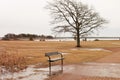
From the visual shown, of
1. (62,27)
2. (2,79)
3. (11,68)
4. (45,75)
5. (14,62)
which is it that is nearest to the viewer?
(2,79)

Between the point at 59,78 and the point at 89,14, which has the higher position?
the point at 89,14

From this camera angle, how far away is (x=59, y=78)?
1333cm

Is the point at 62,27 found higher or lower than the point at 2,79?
higher

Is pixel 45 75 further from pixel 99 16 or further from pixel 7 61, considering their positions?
pixel 99 16

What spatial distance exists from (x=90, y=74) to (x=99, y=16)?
110 ft

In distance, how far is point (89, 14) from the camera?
154ft

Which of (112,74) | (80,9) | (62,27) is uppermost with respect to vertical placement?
(80,9)

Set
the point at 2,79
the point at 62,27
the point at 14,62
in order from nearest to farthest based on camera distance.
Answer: the point at 2,79
the point at 14,62
the point at 62,27

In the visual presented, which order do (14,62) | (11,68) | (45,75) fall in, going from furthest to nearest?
(14,62), (11,68), (45,75)

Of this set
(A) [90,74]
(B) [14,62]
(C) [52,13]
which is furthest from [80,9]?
(A) [90,74]

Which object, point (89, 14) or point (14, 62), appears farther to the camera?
point (89, 14)

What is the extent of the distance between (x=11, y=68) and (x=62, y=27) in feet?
99.7

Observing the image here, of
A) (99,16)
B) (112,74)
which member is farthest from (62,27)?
(112,74)

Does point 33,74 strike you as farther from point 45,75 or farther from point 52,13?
point 52,13
